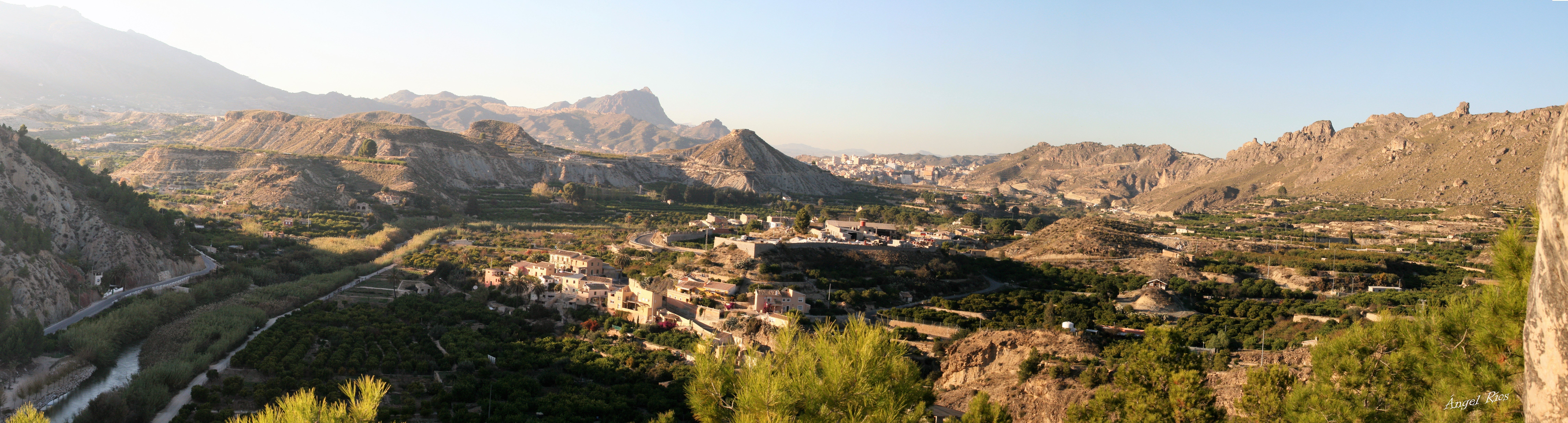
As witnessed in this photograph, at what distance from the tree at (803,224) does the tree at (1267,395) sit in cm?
3746

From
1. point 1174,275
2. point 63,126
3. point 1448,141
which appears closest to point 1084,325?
point 1174,275

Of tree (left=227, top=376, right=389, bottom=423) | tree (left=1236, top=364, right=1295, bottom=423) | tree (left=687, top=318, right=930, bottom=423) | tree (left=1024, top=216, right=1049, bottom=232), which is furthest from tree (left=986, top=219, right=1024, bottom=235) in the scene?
tree (left=227, top=376, right=389, bottom=423)

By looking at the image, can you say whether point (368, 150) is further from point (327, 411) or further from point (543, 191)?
point (327, 411)

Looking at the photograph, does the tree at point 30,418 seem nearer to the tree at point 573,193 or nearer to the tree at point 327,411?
the tree at point 327,411

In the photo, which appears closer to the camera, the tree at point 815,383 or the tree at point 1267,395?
the tree at point 815,383

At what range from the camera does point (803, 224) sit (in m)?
50.5

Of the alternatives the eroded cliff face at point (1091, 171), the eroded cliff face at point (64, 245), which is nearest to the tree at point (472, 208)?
the eroded cliff face at point (64, 245)

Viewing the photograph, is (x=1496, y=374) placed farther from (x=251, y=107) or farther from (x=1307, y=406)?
(x=251, y=107)

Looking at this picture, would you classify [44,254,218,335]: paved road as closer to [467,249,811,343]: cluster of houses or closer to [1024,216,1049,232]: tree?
[467,249,811,343]: cluster of houses

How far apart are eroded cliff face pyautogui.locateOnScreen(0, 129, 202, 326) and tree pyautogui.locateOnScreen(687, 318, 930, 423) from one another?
28.3 metres

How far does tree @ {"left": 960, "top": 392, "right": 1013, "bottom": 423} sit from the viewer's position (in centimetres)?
1323

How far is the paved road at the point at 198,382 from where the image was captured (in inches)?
805

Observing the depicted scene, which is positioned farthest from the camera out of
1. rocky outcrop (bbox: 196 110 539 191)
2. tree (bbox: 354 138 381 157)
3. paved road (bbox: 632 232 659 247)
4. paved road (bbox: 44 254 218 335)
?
rocky outcrop (bbox: 196 110 539 191)

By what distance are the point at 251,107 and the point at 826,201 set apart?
16855 cm
